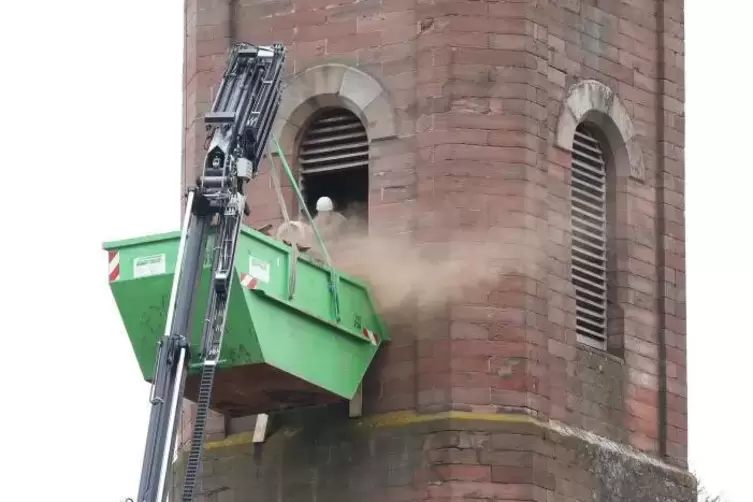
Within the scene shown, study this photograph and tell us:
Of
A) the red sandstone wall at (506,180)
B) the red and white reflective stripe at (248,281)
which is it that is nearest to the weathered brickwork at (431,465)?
the red sandstone wall at (506,180)

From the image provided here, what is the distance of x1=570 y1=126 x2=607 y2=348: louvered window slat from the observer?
46781 mm

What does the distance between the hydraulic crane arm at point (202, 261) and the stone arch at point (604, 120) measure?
3.66 meters

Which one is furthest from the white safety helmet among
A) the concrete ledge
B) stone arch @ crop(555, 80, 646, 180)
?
stone arch @ crop(555, 80, 646, 180)

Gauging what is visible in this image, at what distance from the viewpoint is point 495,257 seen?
45.6 meters

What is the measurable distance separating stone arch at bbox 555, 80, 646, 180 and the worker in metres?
2.52

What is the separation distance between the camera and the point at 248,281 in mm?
43250

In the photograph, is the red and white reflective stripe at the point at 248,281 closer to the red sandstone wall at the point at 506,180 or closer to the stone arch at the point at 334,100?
the red sandstone wall at the point at 506,180

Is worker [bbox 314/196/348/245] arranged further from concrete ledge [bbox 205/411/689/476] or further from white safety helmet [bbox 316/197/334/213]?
concrete ledge [bbox 205/411/689/476]

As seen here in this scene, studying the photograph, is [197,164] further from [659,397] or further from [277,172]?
[659,397]

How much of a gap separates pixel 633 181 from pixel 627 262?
97 centimetres

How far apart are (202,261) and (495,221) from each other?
4.11m

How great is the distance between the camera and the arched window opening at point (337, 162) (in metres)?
46.7

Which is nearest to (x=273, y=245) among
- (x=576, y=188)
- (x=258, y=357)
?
(x=258, y=357)

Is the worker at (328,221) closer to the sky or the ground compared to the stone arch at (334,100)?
closer to the ground
